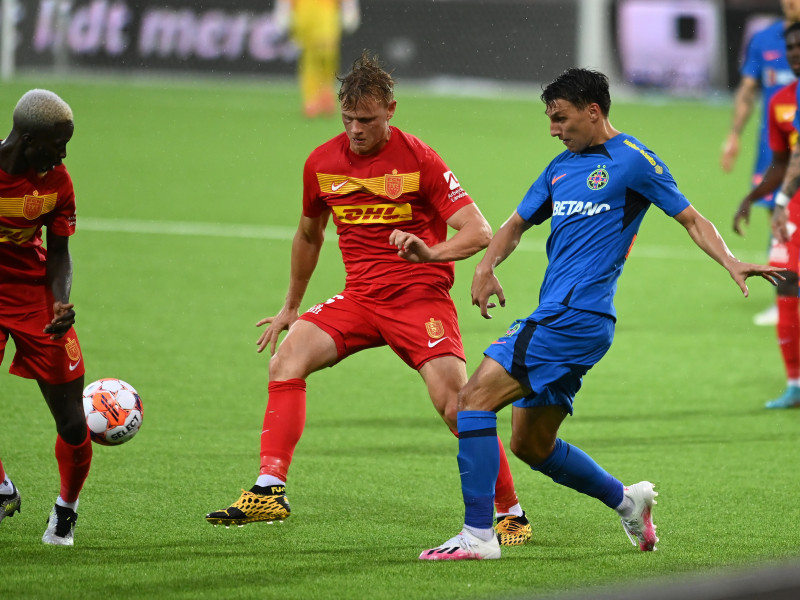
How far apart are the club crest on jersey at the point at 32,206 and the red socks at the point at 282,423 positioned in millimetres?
1184

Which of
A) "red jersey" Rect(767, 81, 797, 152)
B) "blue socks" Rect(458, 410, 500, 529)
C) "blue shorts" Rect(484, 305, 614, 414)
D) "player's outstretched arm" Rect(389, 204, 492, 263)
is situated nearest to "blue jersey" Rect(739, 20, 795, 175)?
"red jersey" Rect(767, 81, 797, 152)

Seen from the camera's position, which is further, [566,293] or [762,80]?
[762,80]

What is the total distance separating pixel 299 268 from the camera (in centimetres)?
606

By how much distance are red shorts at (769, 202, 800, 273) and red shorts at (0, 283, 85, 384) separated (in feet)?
15.4

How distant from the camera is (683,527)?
5.86 m

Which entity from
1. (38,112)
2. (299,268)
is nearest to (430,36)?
(299,268)

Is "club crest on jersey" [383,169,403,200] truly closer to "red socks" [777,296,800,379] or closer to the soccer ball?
the soccer ball

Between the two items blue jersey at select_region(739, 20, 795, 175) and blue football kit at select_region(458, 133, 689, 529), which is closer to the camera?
blue football kit at select_region(458, 133, 689, 529)

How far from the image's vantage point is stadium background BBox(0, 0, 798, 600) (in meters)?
5.23

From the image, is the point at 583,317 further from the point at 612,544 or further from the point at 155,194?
the point at 155,194

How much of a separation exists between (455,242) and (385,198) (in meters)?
0.50

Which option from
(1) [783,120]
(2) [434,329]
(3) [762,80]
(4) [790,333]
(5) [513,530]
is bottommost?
(4) [790,333]

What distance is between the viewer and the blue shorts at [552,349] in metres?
5.07

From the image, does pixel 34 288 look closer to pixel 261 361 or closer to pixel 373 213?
pixel 373 213
